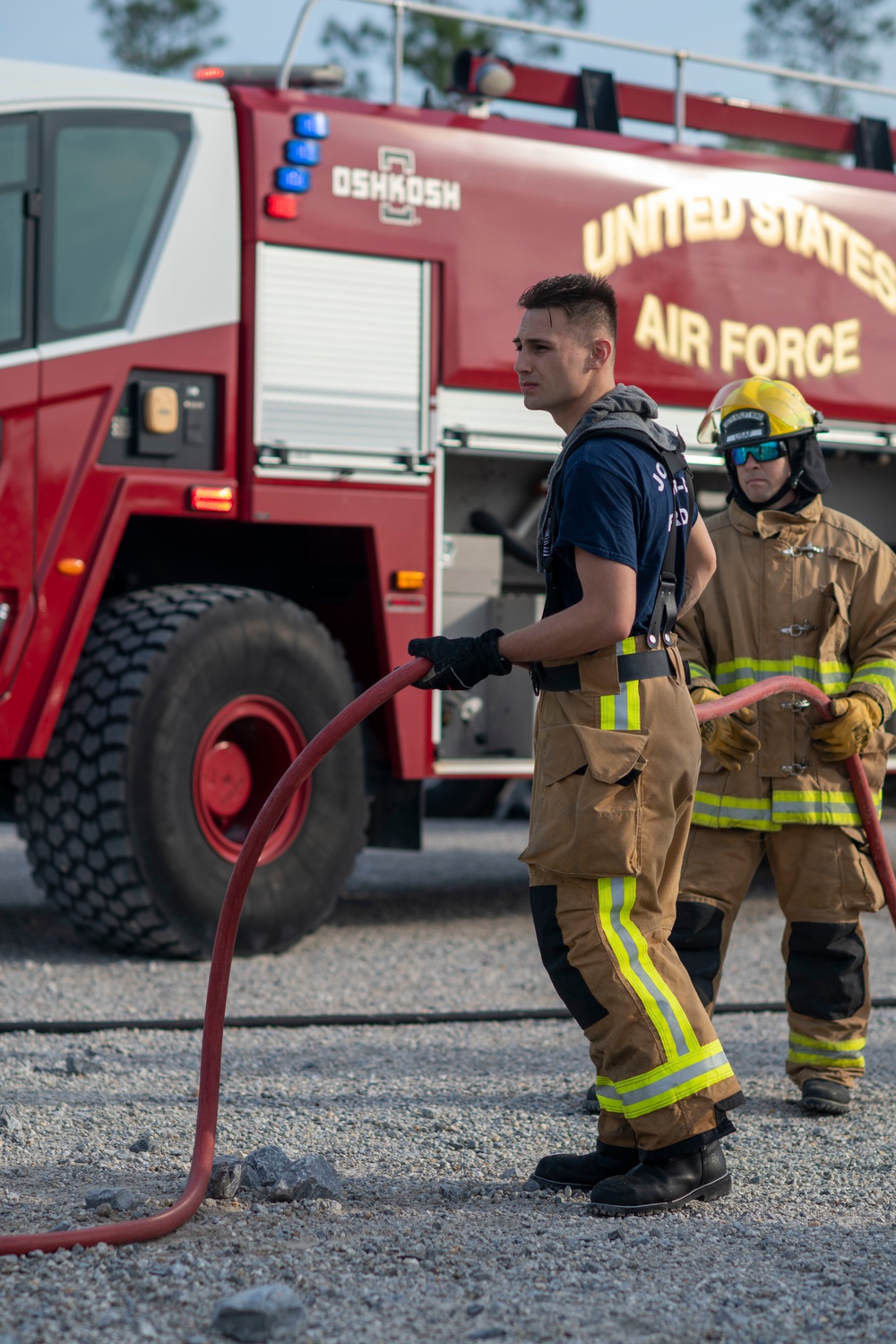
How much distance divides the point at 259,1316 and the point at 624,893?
117cm

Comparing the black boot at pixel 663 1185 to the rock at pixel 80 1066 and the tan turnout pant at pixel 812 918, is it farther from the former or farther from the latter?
the rock at pixel 80 1066

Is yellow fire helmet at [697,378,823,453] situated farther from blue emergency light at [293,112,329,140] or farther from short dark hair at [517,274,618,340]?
blue emergency light at [293,112,329,140]

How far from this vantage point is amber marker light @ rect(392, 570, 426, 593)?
6.61 meters

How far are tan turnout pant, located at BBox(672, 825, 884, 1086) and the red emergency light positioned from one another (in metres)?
3.22

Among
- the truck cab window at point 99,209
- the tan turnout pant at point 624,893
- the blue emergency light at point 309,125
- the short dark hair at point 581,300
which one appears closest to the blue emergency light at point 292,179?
the blue emergency light at point 309,125

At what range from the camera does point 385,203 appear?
6.64m

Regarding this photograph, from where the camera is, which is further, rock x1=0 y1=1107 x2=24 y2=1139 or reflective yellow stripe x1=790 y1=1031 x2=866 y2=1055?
reflective yellow stripe x1=790 y1=1031 x2=866 y2=1055

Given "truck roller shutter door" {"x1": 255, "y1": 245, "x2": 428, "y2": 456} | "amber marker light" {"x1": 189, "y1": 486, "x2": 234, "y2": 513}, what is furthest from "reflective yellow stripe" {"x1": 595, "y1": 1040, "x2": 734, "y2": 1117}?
"truck roller shutter door" {"x1": 255, "y1": 245, "x2": 428, "y2": 456}

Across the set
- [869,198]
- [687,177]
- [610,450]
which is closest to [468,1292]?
[610,450]

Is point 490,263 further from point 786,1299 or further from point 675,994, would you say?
point 786,1299

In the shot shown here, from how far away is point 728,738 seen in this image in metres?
4.34

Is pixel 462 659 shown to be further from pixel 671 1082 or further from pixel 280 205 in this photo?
pixel 280 205

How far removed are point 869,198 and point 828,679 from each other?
4.39 m

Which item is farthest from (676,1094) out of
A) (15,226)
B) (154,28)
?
(154,28)
